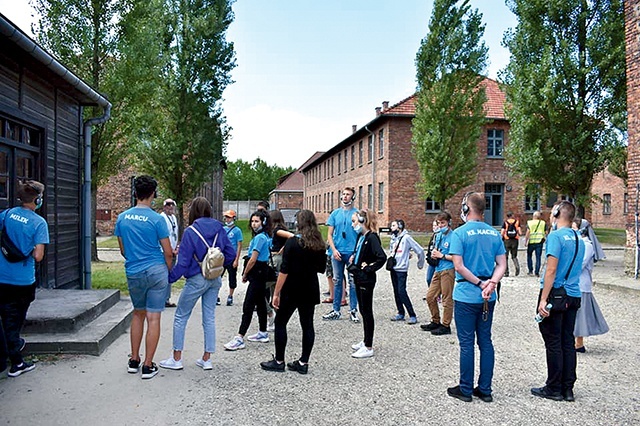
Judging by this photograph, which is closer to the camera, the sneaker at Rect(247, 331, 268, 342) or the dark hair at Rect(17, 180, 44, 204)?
the dark hair at Rect(17, 180, 44, 204)

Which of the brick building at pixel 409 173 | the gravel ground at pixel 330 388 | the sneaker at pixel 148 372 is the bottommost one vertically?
the gravel ground at pixel 330 388

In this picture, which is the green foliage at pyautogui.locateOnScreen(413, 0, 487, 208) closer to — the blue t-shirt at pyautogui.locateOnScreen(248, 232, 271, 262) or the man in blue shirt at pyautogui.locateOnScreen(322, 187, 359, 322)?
the man in blue shirt at pyautogui.locateOnScreen(322, 187, 359, 322)

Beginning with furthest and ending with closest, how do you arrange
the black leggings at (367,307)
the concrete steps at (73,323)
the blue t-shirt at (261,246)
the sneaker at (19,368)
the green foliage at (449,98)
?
the green foliage at (449,98) < the blue t-shirt at (261,246) < the black leggings at (367,307) < the concrete steps at (73,323) < the sneaker at (19,368)

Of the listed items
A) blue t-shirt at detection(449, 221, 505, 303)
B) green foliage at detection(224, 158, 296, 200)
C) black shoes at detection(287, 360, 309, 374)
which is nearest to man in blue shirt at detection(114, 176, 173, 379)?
black shoes at detection(287, 360, 309, 374)

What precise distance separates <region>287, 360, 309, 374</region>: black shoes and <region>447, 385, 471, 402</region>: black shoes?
4.93 ft

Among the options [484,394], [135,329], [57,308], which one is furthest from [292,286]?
[57,308]

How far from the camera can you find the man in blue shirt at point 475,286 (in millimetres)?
4891

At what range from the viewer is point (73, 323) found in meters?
6.54

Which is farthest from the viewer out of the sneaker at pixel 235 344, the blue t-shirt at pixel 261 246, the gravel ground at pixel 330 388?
the blue t-shirt at pixel 261 246

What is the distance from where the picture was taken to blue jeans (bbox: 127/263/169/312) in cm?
536

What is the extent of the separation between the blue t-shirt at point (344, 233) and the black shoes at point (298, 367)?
9.59 feet

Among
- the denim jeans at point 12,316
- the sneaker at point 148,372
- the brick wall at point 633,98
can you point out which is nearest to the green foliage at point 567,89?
the brick wall at point 633,98

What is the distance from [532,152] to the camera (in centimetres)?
1923

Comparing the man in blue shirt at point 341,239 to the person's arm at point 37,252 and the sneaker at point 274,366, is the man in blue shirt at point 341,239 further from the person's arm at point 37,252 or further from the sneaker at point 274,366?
the person's arm at point 37,252
